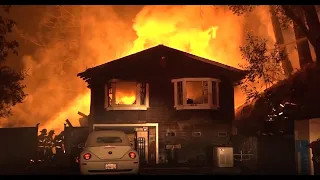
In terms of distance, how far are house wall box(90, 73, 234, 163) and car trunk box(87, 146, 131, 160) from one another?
9.23 meters

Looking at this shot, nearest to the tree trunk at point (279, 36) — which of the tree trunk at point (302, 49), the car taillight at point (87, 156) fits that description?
the tree trunk at point (302, 49)

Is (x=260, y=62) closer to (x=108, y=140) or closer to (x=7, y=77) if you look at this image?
(x=108, y=140)

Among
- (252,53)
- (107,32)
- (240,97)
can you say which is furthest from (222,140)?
(107,32)

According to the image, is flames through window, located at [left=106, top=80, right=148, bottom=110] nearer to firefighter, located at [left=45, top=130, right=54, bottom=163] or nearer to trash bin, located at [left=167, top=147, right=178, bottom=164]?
trash bin, located at [left=167, top=147, right=178, bottom=164]

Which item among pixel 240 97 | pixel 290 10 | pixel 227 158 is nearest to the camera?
pixel 227 158

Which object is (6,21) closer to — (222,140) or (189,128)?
(189,128)

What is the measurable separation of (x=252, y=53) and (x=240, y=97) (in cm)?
728

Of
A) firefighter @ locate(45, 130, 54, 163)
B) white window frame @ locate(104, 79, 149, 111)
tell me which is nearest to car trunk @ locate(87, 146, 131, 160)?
white window frame @ locate(104, 79, 149, 111)

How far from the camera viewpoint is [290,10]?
72.5 ft

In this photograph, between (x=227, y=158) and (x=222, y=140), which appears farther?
(x=222, y=140)

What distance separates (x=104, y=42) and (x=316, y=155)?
25.2 metres

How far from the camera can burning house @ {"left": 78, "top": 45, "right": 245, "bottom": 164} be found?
872 inches

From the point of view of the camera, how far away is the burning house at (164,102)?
A: 72.6 feet

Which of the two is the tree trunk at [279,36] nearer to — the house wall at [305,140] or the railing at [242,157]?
the railing at [242,157]
